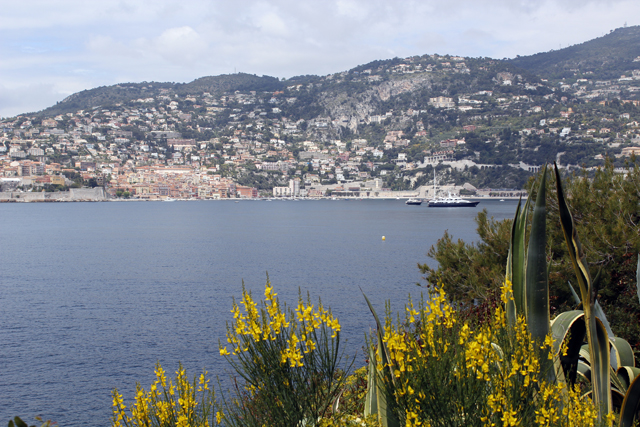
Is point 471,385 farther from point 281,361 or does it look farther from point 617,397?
point 617,397

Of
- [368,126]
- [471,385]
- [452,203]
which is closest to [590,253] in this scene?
[471,385]

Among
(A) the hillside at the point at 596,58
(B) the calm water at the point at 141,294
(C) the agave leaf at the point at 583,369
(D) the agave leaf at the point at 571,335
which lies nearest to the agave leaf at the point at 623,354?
(C) the agave leaf at the point at 583,369

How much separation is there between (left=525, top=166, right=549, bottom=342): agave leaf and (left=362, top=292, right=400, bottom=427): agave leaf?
892 millimetres

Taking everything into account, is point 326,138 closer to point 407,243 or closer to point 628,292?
point 407,243

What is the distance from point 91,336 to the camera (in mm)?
13492

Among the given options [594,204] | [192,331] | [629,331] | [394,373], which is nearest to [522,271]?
[394,373]

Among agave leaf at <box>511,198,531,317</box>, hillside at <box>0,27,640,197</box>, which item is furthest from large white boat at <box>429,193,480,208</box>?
agave leaf at <box>511,198,531,317</box>

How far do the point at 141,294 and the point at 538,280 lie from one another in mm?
17702

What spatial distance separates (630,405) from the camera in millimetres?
2947

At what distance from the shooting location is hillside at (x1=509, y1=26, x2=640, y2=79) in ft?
479

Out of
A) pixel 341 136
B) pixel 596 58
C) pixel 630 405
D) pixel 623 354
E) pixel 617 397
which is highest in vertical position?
pixel 596 58

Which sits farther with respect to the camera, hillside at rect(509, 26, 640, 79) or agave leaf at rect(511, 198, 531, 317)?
hillside at rect(509, 26, 640, 79)

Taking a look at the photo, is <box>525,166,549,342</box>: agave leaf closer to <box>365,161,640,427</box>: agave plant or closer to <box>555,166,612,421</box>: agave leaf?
<box>365,161,640,427</box>: agave plant

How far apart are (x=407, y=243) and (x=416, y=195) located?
7635 cm
